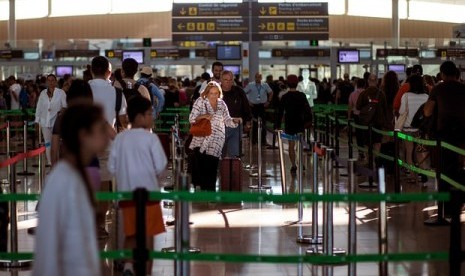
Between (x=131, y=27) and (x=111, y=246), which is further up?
(x=131, y=27)

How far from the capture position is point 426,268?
962 centimetres

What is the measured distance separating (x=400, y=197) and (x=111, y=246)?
4261 millimetres

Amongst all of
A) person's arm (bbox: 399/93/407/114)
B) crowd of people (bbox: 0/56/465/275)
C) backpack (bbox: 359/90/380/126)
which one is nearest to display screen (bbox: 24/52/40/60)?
crowd of people (bbox: 0/56/465/275)

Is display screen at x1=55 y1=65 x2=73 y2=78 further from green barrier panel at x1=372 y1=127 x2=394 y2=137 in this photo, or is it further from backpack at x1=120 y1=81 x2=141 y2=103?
backpack at x1=120 y1=81 x2=141 y2=103

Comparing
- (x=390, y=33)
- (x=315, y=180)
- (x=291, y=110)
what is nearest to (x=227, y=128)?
(x=291, y=110)

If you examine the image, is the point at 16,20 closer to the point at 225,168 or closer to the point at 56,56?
the point at 56,56

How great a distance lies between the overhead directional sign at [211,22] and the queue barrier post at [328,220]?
21490 millimetres

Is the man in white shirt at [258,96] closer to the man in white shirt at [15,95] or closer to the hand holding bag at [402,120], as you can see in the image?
the man in white shirt at [15,95]

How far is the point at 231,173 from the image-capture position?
1474 cm

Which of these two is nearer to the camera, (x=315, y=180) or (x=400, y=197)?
(x=400, y=197)

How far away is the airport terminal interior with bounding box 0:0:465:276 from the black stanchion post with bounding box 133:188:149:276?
0.04ft

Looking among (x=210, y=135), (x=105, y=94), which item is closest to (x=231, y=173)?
(x=210, y=135)

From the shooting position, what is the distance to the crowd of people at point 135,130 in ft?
16.8

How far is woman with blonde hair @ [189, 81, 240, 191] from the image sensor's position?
1374cm
